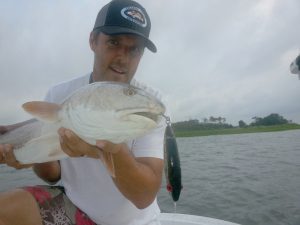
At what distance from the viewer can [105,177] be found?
2.96 meters

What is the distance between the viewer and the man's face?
9.45ft

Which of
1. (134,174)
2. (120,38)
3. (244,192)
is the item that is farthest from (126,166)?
(244,192)

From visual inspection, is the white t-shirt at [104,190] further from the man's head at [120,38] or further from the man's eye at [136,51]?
the man's eye at [136,51]

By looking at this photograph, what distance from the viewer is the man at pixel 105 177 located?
2770 mm

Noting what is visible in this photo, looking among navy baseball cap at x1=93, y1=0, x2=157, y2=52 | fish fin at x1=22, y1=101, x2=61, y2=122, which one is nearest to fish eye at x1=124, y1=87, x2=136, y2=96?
fish fin at x1=22, y1=101, x2=61, y2=122

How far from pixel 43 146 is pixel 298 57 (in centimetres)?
233

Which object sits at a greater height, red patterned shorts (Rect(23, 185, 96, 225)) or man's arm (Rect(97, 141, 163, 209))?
man's arm (Rect(97, 141, 163, 209))

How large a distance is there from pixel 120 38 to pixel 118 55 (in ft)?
0.47

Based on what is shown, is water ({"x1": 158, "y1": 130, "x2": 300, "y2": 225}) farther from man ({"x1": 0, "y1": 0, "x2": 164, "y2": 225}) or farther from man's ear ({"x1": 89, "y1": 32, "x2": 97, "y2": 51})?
man's ear ({"x1": 89, "y1": 32, "x2": 97, "y2": 51})

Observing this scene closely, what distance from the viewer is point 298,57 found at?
9.99 ft

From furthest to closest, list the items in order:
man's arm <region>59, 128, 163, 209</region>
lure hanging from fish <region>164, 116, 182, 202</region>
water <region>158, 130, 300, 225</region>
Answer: water <region>158, 130, 300, 225</region> < lure hanging from fish <region>164, 116, 182, 202</region> < man's arm <region>59, 128, 163, 209</region>

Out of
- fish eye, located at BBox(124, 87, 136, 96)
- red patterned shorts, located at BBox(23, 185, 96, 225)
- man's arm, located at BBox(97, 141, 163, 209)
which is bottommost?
red patterned shorts, located at BBox(23, 185, 96, 225)

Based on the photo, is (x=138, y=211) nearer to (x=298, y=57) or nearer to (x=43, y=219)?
(x=43, y=219)

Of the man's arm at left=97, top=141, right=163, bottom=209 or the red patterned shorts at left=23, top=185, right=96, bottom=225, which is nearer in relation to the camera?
the man's arm at left=97, top=141, right=163, bottom=209
